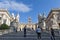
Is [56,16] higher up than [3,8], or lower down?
lower down

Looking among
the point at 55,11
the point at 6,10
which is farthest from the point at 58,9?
the point at 6,10

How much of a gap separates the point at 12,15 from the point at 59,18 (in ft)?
100

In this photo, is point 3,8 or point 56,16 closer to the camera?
point 56,16

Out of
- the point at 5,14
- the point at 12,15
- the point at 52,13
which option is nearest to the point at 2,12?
the point at 5,14

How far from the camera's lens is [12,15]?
97562 mm

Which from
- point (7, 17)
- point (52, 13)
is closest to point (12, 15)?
point (7, 17)

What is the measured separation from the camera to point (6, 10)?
83125mm

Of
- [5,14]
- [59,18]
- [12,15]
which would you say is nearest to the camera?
[59,18]

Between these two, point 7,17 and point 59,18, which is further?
point 7,17

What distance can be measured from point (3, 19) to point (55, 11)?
83.3ft

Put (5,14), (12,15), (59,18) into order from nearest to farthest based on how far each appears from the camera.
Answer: (59,18) → (5,14) → (12,15)

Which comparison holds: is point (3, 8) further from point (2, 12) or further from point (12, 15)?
point (12, 15)

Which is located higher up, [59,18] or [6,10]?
[6,10]

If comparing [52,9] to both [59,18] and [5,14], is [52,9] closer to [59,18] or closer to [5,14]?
[59,18]
